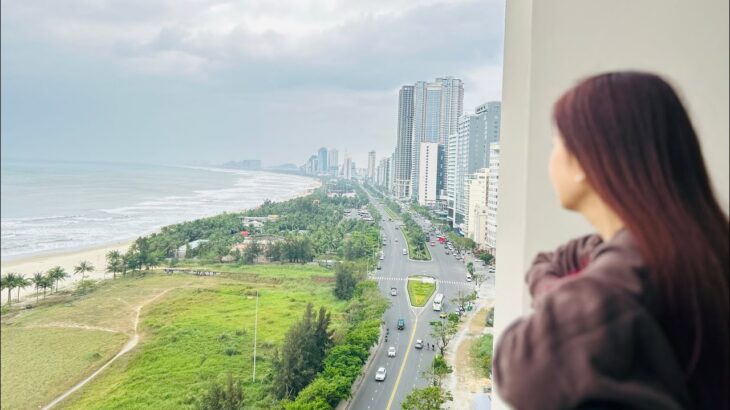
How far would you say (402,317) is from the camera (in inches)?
80.3

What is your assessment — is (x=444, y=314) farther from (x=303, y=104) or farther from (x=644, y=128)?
(x=644, y=128)

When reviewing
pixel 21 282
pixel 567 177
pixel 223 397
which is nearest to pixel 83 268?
pixel 21 282

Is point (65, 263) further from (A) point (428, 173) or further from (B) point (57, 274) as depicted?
(A) point (428, 173)

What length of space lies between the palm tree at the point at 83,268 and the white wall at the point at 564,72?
1347 mm

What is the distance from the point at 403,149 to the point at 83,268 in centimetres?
137

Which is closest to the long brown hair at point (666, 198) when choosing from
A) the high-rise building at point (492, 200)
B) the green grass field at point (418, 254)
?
the high-rise building at point (492, 200)

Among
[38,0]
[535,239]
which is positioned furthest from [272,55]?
[535,239]

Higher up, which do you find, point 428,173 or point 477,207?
point 428,173

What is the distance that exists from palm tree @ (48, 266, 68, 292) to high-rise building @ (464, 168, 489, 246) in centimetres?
151

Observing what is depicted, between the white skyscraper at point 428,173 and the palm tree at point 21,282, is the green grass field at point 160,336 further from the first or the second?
the white skyscraper at point 428,173

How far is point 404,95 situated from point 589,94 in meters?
1.61

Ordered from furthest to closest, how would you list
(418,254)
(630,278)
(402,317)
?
(418,254) < (402,317) < (630,278)

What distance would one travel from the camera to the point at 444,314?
2049 mm

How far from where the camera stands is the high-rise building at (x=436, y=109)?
2.15 metres
